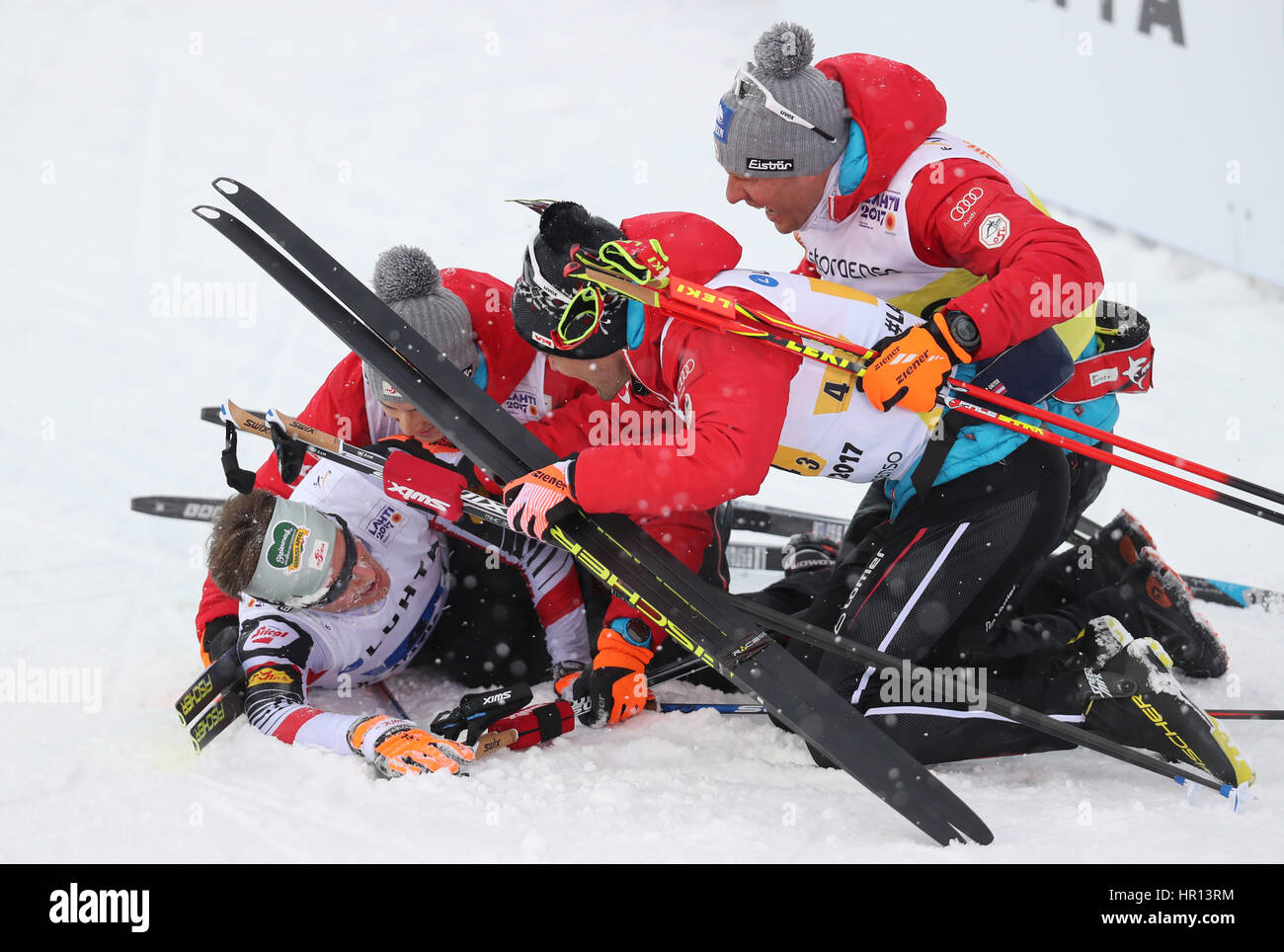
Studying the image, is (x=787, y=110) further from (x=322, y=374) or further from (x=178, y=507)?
(x=322, y=374)

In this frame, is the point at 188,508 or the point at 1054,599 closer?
the point at 1054,599

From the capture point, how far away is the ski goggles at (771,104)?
3.02 metres

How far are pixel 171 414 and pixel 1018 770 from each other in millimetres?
Result: 4315

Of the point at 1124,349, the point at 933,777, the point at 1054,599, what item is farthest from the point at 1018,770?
the point at 1124,349

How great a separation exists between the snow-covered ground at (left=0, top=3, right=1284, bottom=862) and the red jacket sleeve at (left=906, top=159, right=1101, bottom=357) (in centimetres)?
119

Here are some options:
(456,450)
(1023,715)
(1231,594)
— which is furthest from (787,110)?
(1231,594)

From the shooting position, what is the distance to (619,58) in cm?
845

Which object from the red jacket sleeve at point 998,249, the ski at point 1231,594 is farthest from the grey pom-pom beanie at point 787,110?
the ski at point 1231,594

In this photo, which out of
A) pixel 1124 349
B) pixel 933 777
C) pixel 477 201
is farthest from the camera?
pixel 477 201

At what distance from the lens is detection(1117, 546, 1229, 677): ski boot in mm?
3643

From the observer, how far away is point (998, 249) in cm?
293

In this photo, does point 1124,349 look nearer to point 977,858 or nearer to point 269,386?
point 977,858

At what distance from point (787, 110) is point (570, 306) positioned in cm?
82

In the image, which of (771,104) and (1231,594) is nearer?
(771,104)
